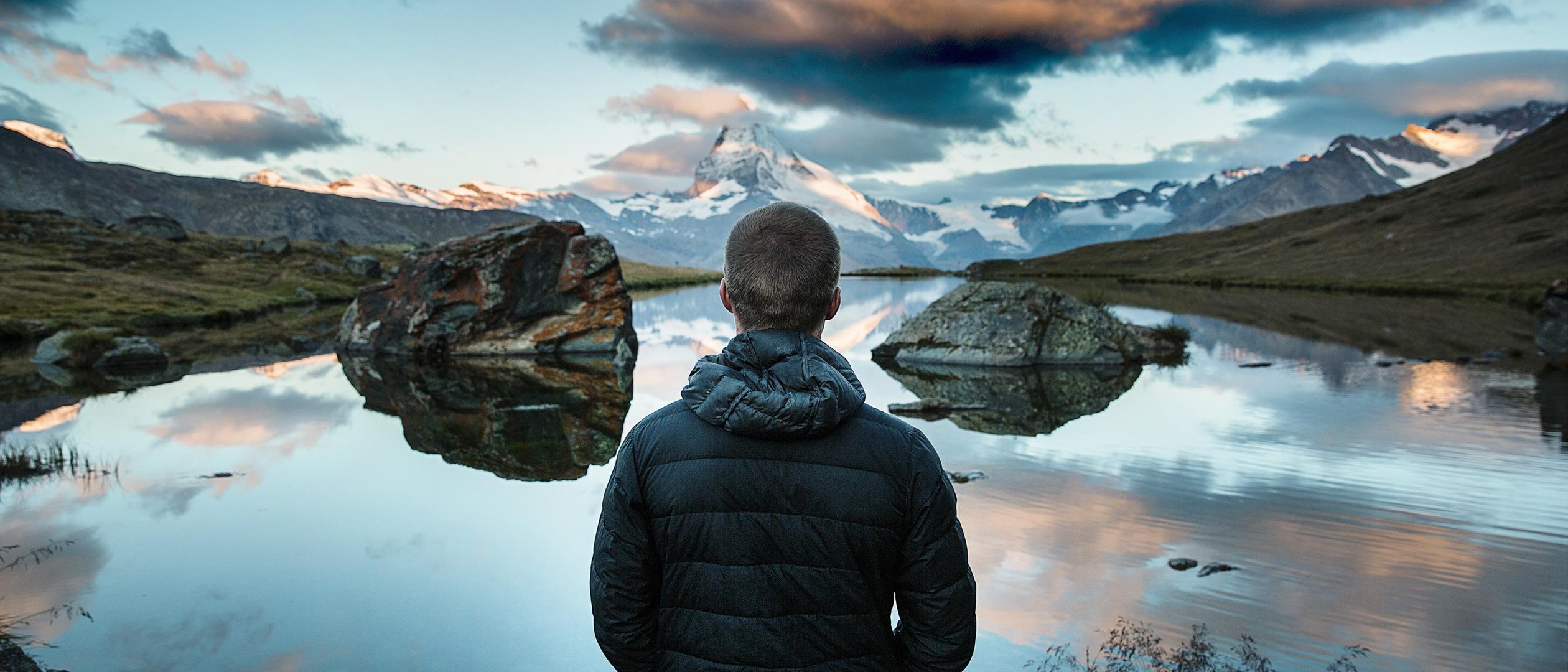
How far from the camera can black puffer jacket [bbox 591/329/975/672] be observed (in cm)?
307

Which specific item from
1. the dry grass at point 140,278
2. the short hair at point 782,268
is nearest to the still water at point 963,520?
the short hair at point 782,268

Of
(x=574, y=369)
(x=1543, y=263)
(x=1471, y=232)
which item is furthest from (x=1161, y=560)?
(x=1471, y=232)

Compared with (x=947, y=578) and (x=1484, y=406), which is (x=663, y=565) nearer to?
(x=947, y=578)

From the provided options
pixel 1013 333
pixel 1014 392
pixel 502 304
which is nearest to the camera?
pixel 1014 392

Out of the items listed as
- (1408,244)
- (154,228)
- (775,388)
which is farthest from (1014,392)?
(1408,244)

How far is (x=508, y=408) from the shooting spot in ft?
55.5

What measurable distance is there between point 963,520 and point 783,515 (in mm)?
6313

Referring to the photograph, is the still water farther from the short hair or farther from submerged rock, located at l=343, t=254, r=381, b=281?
submerged rock, located at l=343, t=254, r=381, b=281

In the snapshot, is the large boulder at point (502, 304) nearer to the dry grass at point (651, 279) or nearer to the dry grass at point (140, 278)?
the dry grass at point (140, 278)

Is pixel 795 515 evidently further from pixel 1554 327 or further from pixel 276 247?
pixel 276 247

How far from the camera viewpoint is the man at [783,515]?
3084mm

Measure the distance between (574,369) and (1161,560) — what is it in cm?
1843

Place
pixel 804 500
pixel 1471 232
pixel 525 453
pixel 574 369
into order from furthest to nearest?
pixel 1471 232
pixel 574 369
pixel 525 453
pixel 804 500

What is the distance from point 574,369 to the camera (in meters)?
23.6
